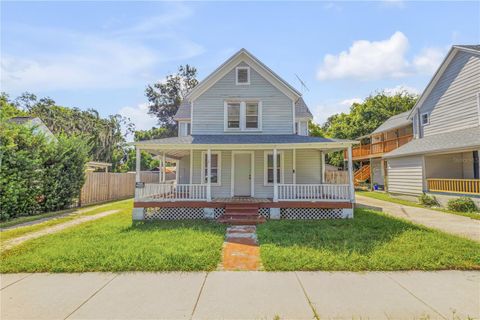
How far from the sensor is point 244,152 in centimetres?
1198

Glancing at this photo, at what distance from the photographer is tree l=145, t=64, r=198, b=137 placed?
40.0 m

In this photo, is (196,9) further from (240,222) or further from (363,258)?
(363,258)

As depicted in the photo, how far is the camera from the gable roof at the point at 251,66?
12.4 m

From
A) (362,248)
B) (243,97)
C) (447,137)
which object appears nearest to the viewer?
(362,248)

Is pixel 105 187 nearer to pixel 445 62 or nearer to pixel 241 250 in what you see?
pixel 241 250

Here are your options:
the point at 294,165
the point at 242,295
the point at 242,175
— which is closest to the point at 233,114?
the point at 242,175

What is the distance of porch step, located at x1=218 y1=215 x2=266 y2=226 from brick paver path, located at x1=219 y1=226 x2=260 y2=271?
1.94ft

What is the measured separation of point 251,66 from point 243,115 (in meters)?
2.62

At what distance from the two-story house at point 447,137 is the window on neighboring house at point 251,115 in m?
10.0

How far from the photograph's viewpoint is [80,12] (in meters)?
8.31

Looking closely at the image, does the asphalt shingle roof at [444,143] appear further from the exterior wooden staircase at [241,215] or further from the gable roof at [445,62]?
the exterior wooden staircase at [241,215]

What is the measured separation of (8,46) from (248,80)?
10355 millimetres

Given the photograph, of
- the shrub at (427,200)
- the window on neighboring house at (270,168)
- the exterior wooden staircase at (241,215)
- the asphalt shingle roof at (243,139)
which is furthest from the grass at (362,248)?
the shrub at (427,200)

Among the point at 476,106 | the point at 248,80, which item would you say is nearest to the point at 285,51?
the point at 248,80
